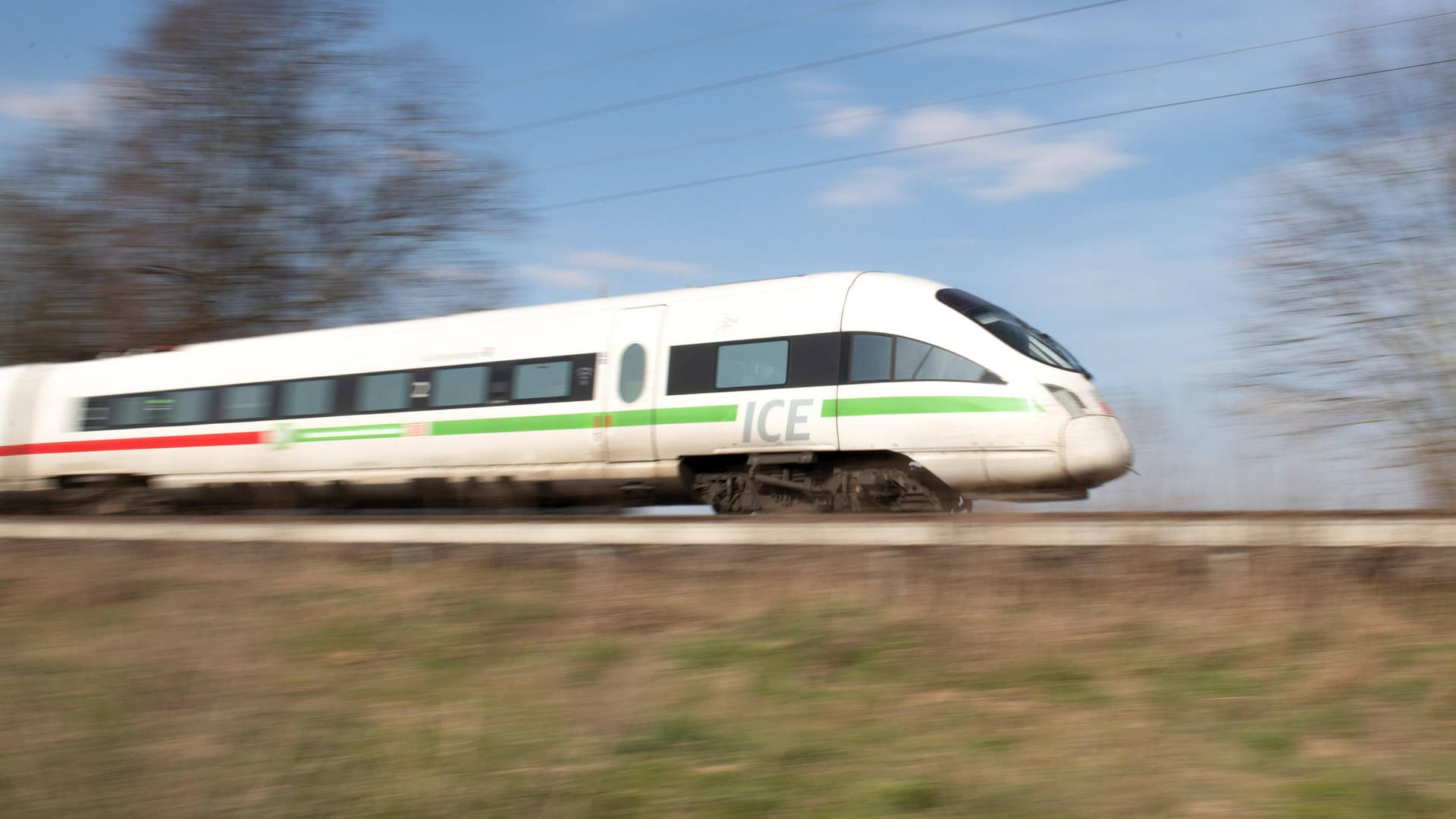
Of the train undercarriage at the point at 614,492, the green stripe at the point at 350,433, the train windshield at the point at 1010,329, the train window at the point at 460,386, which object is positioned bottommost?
the train undercarriage at the point at 614,492

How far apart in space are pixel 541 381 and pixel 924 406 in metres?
4.51

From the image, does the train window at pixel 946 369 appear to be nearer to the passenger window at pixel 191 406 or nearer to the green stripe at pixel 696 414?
the green stripe at pixel 696 414

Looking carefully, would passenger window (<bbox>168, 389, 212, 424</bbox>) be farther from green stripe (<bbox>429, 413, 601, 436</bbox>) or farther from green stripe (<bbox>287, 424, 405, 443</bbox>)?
green stripe (<bbox>429, 413, 601, 436</bbox>)

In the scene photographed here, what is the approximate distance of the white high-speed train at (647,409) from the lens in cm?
1023

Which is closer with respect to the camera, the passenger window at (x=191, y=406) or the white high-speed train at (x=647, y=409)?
the white high-speed train at (x=647, y=409)

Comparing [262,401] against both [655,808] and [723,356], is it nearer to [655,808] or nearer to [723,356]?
[723,356]

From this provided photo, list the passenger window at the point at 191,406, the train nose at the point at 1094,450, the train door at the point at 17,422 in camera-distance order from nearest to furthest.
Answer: the train nose at the point at 1094,450
the passenger window at the point at 191,406
the train door at the point at 17,422

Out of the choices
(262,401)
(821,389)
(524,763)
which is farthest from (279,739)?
(262,401)

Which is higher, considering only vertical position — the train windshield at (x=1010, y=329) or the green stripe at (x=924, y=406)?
the train windshield at (x=1010, y=329)

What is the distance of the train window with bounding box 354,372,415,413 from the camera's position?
13859 millimetres

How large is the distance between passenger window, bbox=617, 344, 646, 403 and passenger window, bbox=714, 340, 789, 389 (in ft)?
3.04

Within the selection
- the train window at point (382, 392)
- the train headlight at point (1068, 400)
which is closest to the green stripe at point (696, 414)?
the train headlight at point (1068, 400)

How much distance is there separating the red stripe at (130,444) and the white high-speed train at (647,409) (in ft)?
0.11

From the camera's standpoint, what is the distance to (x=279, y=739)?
16.2 ft
